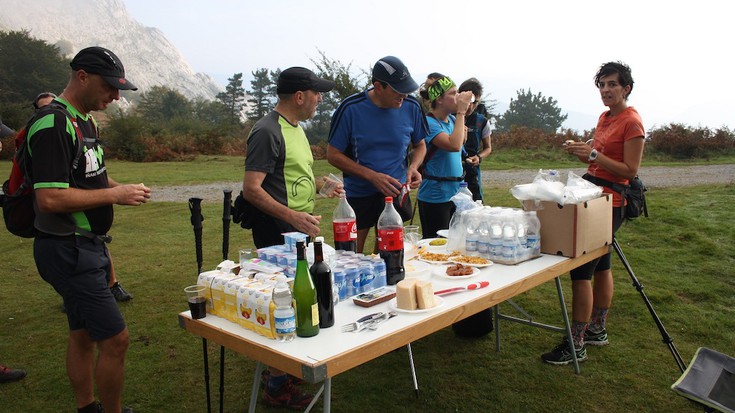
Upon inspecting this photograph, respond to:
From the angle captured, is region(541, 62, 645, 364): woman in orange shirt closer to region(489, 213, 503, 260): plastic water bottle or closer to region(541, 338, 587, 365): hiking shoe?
region(541, 338, 587, 365): hiking shoe

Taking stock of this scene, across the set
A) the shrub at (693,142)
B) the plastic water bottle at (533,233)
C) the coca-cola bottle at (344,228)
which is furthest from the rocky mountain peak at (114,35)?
the plastic water bottle at (533,233)

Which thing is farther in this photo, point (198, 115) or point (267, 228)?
point (198, 115)

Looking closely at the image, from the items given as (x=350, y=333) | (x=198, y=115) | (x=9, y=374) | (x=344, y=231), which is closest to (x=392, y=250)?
(x=344, y=231)

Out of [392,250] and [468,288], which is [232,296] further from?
[468,288]

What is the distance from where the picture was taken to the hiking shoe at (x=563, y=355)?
364 centimetres

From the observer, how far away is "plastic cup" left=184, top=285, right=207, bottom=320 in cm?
214

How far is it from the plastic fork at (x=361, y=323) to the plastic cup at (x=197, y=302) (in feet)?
2.13

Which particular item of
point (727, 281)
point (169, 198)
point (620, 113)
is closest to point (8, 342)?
point (620, 113)

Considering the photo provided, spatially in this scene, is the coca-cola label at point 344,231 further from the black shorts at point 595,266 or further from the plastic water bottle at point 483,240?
the black shorts at point 595,266

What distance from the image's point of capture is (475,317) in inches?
161

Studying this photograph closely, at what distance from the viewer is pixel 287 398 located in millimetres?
3166

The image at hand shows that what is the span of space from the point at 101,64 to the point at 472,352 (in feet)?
10.6

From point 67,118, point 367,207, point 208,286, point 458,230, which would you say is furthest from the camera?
point 367,207

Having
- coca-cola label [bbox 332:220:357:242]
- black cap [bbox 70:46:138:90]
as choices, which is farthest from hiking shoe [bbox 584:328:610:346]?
black cap [bbox 70:46:138:90]
